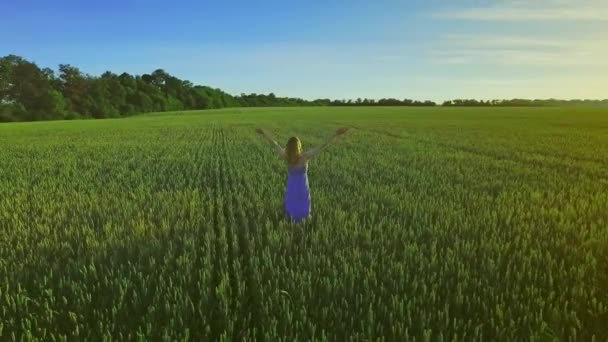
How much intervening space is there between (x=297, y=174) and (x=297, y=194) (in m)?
0.33

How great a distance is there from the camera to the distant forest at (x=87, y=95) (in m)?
88.7

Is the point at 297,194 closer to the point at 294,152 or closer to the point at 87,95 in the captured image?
the point at 294,152

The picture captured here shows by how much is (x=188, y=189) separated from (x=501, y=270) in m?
6.94

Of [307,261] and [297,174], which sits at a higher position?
[297,174]

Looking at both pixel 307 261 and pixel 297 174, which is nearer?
pixel 307 261

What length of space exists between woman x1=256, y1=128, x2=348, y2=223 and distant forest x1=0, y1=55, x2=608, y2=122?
85729mm

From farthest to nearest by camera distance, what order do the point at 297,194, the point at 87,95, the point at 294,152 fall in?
1. the point at 87,95
2. the point at 297,194
3. the point at 294,152

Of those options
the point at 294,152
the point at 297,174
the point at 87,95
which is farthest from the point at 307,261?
the point at 87,95

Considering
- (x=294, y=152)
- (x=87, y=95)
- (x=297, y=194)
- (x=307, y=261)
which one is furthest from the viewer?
(x=87, y=95)

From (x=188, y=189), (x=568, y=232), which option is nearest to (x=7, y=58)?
(x=188, y=189)

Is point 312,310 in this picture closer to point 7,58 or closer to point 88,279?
point 88,279

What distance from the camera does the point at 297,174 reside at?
24.5 ft

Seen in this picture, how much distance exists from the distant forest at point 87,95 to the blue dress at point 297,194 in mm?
85713

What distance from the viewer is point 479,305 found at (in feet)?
15.4
